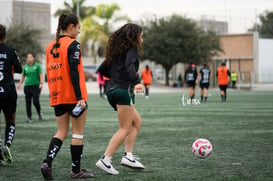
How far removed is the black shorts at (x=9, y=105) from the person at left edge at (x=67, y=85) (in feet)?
4.67

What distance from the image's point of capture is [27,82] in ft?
54.2

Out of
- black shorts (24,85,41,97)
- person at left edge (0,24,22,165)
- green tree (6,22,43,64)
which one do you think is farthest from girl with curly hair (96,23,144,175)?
green tree (6,22,43,64)

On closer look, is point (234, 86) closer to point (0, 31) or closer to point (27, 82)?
point (27, 82)

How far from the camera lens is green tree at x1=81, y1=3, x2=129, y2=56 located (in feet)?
217

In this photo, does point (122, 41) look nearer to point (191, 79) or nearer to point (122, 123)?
point (122, 123)

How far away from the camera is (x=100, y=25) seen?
67438mm

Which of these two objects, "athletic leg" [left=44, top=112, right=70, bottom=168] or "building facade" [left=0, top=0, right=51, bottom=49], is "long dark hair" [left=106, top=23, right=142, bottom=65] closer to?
"athletic leg" [left=44, top=112, right=70, bottom=168]

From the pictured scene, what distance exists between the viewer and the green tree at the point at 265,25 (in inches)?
2516

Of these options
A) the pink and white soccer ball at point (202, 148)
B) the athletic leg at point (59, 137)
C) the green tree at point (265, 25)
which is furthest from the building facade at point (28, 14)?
the athletic leg at point (59, 137)

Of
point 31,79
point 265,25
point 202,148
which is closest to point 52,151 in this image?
point 202,148

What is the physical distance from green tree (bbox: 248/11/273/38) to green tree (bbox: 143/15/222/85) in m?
8.13

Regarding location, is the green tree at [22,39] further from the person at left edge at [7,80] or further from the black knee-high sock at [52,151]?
the black knee-high sock at [52,151]

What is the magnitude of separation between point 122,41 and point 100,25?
6066 centimetres

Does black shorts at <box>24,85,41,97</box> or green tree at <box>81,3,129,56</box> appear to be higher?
green tree at <box>81,3,129,56</box>
